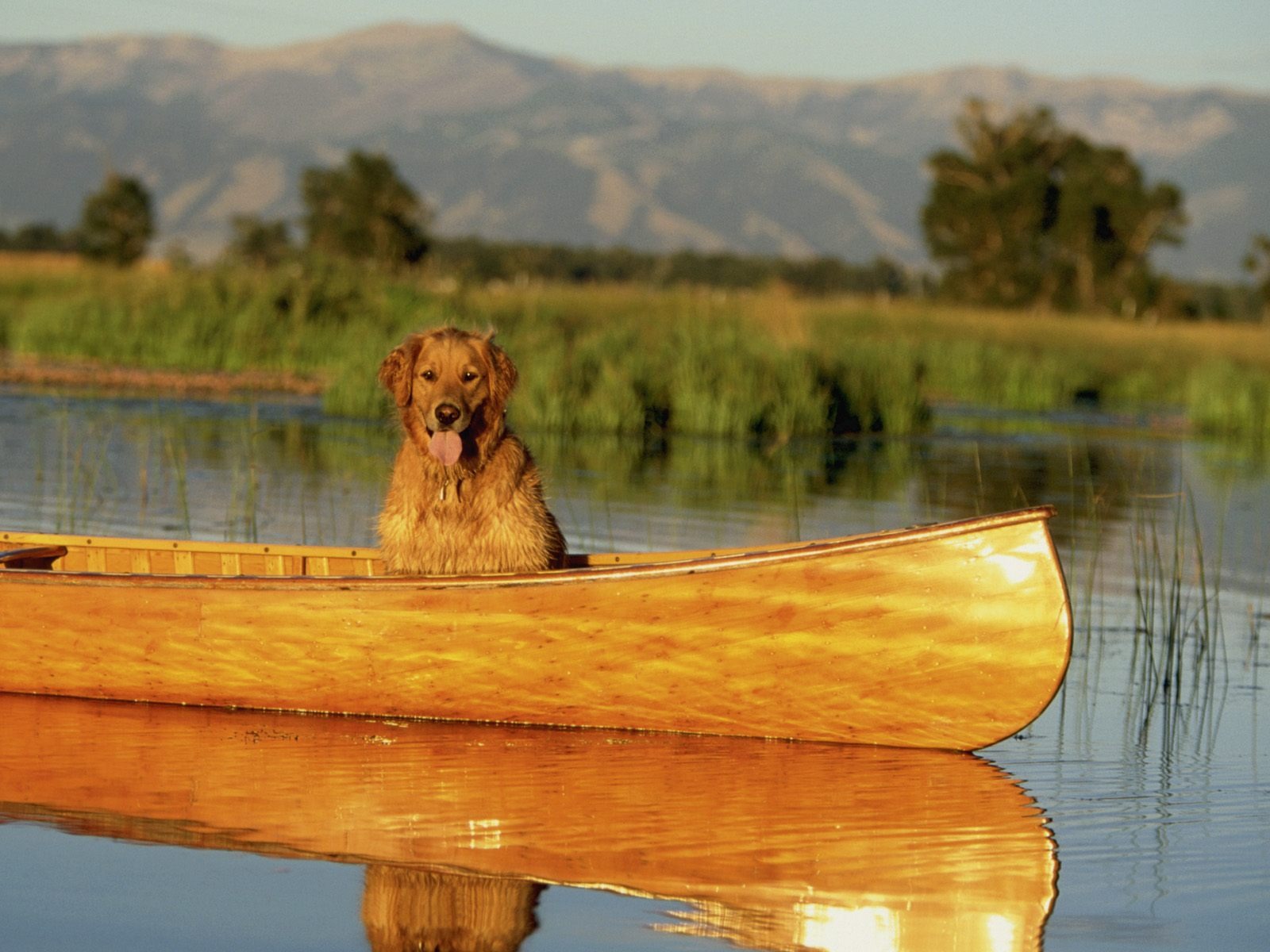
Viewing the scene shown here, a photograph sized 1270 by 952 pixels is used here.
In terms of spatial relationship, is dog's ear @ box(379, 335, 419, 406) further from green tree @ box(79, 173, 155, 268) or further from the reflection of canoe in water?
green tree @ box(79, 173, 155, 268)

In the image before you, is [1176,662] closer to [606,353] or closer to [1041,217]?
[606,353]

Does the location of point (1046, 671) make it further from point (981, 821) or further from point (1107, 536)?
point (1107, 536)

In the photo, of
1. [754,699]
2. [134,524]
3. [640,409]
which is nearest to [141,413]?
[640,409]

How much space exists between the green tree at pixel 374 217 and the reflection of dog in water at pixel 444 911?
5362 cm

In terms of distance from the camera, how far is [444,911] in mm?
6180

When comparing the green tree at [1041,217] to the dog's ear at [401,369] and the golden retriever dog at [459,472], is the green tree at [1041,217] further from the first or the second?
the dog's ear at [401,369]

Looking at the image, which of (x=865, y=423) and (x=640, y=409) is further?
(x=865, y=423)

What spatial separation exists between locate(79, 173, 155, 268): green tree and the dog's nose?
66683 millimetres

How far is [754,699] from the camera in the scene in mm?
8633

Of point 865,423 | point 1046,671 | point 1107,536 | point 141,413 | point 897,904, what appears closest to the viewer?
point 897,904

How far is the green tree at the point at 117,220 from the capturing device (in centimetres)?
7306

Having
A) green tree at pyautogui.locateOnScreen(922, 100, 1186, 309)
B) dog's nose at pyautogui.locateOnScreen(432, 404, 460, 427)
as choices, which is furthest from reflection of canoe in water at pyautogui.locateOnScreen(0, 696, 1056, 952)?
green tree at pyautogui.locateOnScreen(922, 100, 1186, 309)

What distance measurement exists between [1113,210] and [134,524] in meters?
62.5

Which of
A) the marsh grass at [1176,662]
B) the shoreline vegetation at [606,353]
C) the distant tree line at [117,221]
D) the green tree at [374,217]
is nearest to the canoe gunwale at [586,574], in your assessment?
the marsh grass at [1176,662]
